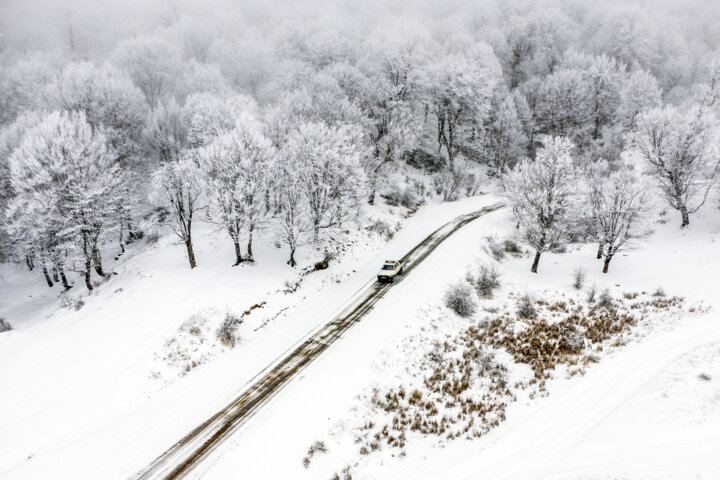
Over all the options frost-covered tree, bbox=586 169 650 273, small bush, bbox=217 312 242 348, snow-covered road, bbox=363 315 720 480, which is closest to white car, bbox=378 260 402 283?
small bush, bbox=217 312 242 348

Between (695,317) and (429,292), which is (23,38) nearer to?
(429,292)

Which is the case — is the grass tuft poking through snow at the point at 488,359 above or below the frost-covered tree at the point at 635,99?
below

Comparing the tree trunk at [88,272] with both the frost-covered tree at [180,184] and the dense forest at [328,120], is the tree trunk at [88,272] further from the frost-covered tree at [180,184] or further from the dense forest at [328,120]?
the frost-covered tree at [180,184]

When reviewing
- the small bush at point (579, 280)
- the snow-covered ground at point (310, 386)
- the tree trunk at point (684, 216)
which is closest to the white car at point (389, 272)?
the snow-covered ground at point (310, 386)

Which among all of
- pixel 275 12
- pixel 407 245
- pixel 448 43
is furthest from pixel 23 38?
pixel 407 245

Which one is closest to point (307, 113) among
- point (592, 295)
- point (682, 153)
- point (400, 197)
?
point (400, 197)

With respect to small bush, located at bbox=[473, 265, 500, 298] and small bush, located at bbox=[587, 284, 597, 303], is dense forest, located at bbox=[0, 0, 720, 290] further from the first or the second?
small bush, located at bbox=[473, 265, 500, 298]
